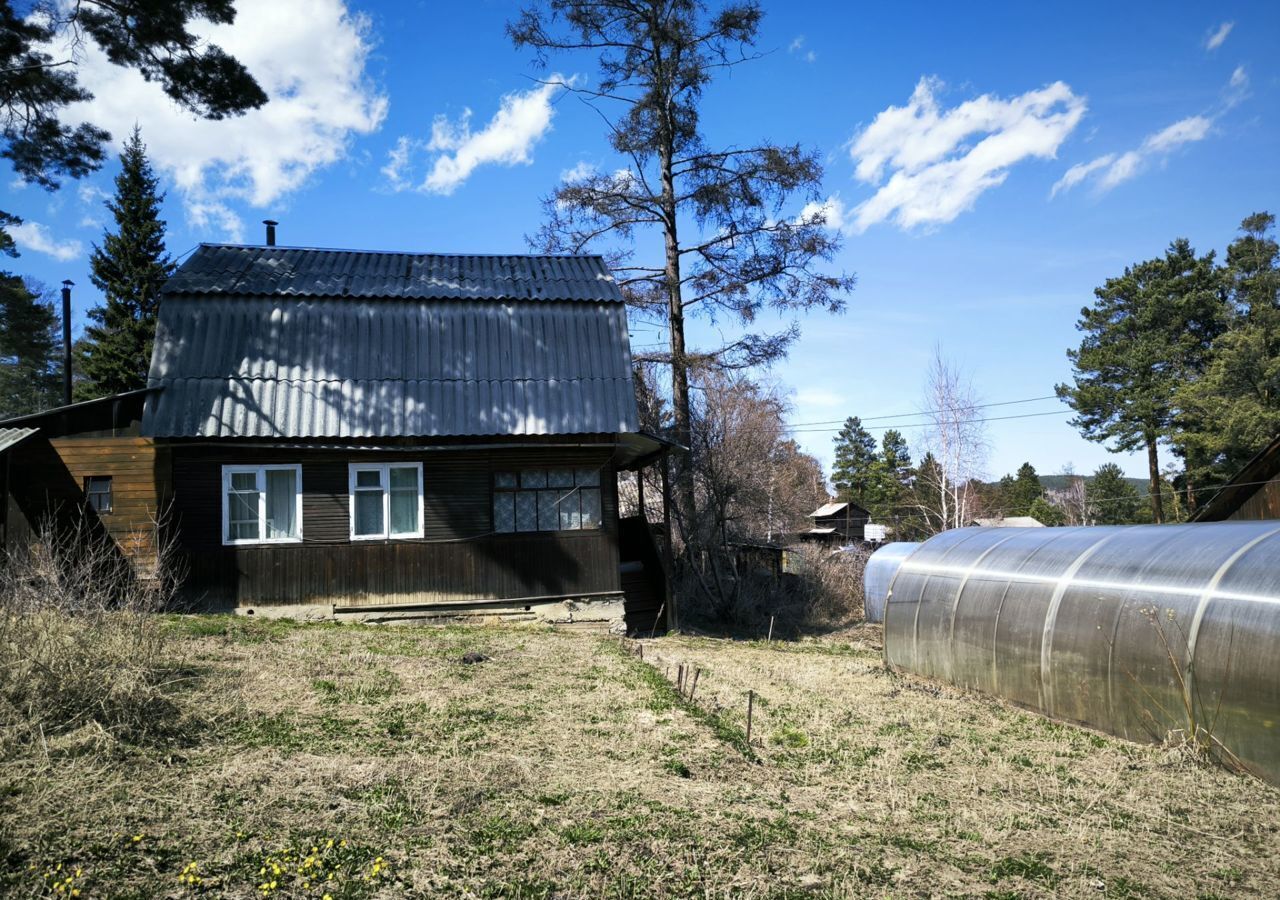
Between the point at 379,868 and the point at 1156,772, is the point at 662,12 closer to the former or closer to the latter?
the point at 1156,772

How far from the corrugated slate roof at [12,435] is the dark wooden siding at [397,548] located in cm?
208

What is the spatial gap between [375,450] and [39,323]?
738 inches

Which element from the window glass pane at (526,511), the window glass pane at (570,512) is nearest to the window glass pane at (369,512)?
the window glass pane at (526,511)

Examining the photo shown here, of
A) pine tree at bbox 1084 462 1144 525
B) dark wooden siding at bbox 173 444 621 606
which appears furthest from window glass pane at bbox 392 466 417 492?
pine tree at bbox 1084 462 1144 525

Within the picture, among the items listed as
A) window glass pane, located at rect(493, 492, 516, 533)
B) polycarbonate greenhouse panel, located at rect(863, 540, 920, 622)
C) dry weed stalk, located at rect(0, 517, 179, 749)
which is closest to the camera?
dry weed stalk, located at rect(0, 517, 179, 749)

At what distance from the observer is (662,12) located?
19.2m

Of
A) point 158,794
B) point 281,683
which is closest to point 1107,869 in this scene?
point 158,794

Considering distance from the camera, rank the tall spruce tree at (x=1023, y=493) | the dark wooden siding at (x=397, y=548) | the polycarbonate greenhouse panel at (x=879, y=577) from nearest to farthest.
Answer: the dark wooden siding at (x=397, y=548) < the polycarbonate greenhouse panel at (x=879, y=577) < the tall spruce tree at (x=1023, y=493)

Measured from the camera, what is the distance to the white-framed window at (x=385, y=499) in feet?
47.7

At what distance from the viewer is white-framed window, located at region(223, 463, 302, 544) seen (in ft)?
46.5

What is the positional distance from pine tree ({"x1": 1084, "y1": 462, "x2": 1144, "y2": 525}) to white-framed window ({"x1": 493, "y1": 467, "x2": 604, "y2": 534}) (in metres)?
39.6

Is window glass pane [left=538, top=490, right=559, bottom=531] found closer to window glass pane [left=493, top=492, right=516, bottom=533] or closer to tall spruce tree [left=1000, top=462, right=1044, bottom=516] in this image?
window glass pane [left=493, top=492, right=516, bottom=533]

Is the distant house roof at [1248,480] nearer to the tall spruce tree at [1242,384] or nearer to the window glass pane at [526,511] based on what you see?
the tall spruce tree at [1242,384]

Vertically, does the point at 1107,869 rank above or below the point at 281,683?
below
